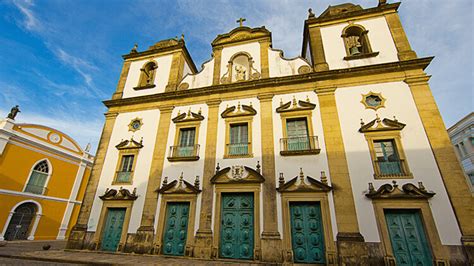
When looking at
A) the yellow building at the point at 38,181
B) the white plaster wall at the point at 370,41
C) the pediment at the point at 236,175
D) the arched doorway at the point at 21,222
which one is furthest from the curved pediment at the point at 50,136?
the white plaster wall at the point at 370,41

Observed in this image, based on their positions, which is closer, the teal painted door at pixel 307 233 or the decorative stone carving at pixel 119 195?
the teal painted door at pixel 307 233

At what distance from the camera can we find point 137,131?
12.1m

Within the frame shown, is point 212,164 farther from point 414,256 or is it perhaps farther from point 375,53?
point 375,53

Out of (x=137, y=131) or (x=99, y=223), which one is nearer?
(x=99, y=223)

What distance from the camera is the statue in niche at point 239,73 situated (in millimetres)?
12242

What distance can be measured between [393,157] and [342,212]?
3.12 meters

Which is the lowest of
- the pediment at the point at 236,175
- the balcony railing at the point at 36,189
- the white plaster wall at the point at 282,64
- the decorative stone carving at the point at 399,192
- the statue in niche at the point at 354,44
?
the decorative stone carving at the point at 399,192

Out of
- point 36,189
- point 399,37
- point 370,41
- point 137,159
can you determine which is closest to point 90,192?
point 137,159

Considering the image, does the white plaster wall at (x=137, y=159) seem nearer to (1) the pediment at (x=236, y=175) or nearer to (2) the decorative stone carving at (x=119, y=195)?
(2) the decorative stone carving at (x=119, y=195)

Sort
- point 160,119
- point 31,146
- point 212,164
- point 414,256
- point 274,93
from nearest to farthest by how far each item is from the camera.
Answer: point 414,256 → point 212,164 → point 274,93 → point 160,119 → point 31,146

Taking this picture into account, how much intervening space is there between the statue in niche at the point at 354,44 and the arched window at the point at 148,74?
11.8m

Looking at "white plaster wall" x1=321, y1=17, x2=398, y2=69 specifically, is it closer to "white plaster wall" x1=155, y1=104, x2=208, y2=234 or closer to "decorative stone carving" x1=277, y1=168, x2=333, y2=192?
"decorative stone carving" x1=277, y1=168, x2=333, y2=192

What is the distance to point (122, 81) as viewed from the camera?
14.3 meters

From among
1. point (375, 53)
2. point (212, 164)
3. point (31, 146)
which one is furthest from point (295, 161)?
point (31, 146)
